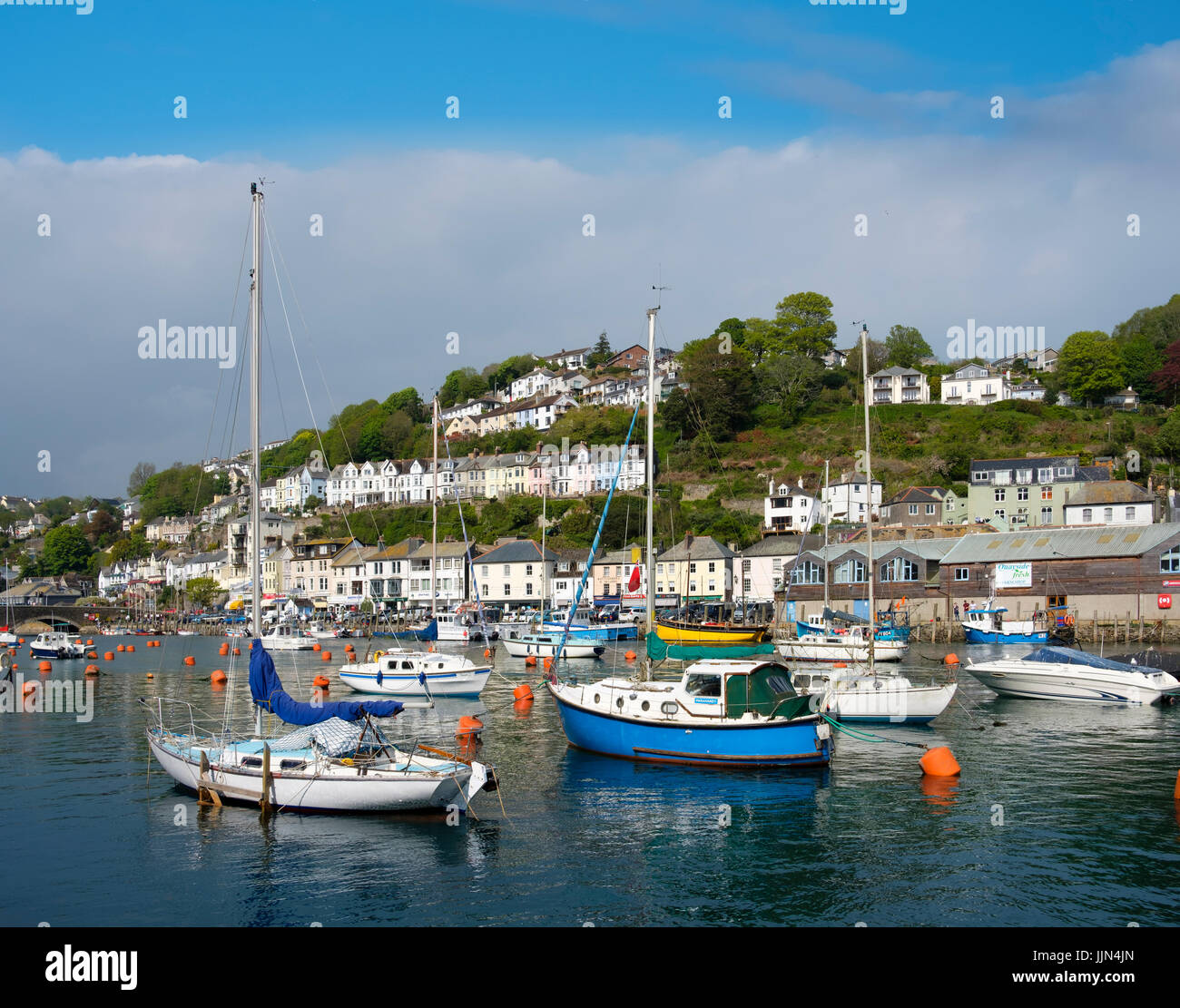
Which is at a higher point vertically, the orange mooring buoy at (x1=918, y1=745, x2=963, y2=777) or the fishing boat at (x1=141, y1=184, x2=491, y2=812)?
the fishing boat at (x1=141, y1=184, x2=491, y2=812)

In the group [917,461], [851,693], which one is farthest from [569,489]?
[851,693]

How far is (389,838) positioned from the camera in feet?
71.4

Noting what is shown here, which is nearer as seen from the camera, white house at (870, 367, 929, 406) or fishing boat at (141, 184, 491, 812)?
fishing boat at (141, 184, 491, 812)

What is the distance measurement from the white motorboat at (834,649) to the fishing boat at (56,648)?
60.1 meters

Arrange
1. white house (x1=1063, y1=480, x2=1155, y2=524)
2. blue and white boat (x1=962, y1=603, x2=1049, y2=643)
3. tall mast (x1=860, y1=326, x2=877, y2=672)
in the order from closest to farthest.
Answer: tall mast (x1=860, y1=326, x2=877, y2=672) < blue and white boat (x1=962, y1=603, x2=1049, y2=643) < white house (x1=1063, y1=480, x2=1155, y2=524)

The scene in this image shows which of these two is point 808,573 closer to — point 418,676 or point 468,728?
point 418,676

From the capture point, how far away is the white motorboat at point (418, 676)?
46125mm

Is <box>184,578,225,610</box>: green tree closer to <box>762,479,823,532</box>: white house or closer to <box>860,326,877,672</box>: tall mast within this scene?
<box>762,479,823,532</box>: white house

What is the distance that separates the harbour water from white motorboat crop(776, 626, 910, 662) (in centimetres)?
2386

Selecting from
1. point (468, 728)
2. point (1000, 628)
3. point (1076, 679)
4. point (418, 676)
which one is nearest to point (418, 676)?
point (418, 676)

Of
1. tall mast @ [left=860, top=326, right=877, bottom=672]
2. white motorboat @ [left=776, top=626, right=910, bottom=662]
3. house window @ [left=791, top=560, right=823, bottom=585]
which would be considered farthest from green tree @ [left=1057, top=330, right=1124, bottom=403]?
tall mast @ [left=860, top=326, right=877, bottom=672]

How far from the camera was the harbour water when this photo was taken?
17.5 metres

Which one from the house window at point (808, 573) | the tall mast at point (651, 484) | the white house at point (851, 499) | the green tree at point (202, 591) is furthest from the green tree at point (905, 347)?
Answer: the tall mast at point (651, 484)
